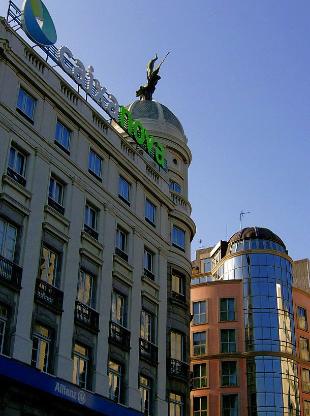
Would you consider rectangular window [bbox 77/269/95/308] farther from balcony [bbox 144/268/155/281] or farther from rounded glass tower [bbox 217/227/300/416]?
rounded glass tower [bbox 217/227/300/416]

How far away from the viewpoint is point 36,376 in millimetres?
25984

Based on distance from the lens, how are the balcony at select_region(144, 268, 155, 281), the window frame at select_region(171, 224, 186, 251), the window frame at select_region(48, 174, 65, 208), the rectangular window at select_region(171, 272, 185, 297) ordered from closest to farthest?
the window frame at select_region(48, 174, 65, 208), the balcony at select_region(144, 268, 155, 281), the rectangular window at select_region(171, 272, 185, 297), the window frame at select_region(171, 224, 186, 251)

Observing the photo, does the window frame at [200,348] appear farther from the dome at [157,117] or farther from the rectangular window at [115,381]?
the rectangular window at [115,381]

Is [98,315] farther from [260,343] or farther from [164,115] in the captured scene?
[260,343]

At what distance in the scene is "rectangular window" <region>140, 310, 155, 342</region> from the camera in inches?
1405

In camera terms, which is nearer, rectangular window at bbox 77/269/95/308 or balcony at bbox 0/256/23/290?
balcony at bbox 0/256/23/290

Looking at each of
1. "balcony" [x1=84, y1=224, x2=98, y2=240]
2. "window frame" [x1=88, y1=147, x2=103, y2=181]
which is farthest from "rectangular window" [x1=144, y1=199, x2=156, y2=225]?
"balcony" [x1=84, y1=224, x2=98, y2=240]

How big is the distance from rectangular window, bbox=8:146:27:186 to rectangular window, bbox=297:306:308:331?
142 ft

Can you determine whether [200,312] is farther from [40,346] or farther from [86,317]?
[40,346]

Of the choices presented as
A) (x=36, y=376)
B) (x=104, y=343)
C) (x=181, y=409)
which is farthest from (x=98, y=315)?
(x=181, y=409)

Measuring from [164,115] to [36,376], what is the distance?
25.3 meters

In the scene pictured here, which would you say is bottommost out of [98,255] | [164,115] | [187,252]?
[98,255]

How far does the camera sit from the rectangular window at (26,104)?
101 ft

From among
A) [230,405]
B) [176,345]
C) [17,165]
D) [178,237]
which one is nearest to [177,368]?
[176,345]
